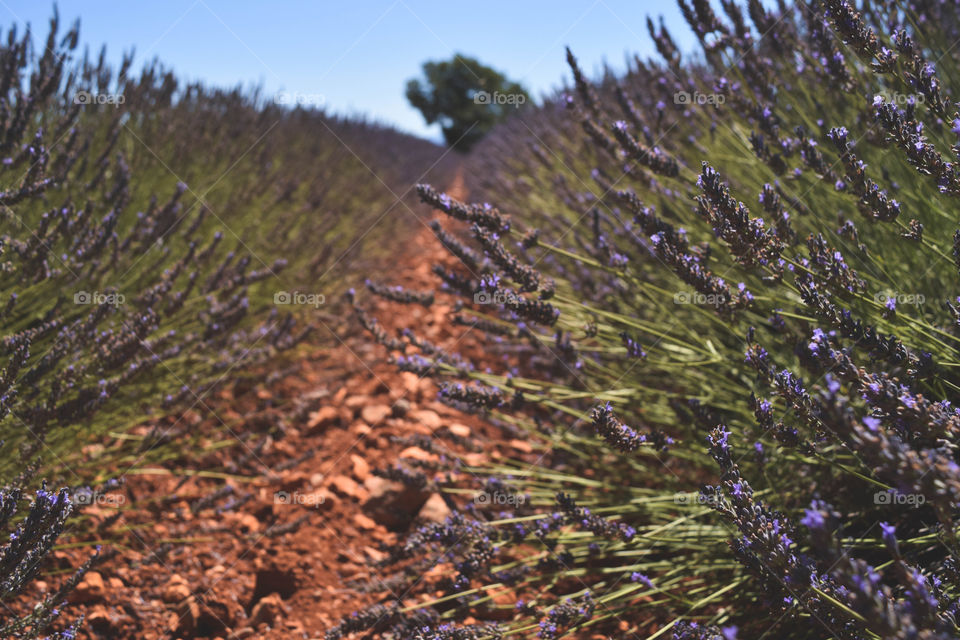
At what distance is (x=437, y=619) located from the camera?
1.47 metres

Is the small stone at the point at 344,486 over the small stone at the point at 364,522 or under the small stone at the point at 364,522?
over

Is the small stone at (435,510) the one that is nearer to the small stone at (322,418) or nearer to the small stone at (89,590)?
the small stone at (322,418)

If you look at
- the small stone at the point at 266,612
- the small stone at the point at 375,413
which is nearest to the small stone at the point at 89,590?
the small stone at the point at 266,612

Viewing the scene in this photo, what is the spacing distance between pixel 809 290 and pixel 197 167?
126 inches

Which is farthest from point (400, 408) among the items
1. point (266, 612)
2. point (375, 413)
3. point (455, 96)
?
point (455, 96)

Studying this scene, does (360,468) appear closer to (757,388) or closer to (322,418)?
(322,418)

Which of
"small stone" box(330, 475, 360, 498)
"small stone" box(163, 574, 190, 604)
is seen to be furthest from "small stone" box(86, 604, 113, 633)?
"small stone" box(330, 475, 360, 498)

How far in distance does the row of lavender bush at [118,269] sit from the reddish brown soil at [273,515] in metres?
0.16

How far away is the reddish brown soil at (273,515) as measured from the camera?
1.60 metres

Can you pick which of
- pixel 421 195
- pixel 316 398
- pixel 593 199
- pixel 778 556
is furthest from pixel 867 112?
pixel 316 398

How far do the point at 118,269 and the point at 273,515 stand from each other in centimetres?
112

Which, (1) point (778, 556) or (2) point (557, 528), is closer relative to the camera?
(1) point (778, 556)

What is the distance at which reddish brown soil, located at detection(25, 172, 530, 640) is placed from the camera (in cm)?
160

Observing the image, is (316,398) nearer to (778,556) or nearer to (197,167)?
(197,167)
